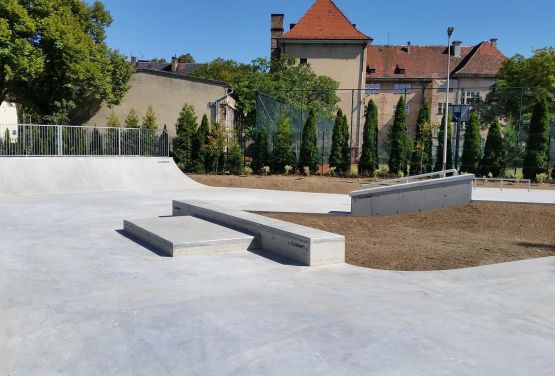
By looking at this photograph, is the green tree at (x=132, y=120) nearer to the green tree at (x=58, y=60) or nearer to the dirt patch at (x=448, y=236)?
the green tree at (x=58, y=60)

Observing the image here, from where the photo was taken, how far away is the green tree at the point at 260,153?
23.3m

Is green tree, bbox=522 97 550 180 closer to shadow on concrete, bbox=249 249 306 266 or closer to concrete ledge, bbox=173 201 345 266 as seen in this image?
concrete ledge, bbox=173 201 345 266

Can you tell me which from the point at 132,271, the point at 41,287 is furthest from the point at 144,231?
the point at 41,287

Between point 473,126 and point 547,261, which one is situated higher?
point 473,126

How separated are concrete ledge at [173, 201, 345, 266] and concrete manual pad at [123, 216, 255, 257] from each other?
0.19 metres

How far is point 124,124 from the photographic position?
29562 mm

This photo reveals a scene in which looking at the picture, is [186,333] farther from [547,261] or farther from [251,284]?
[547,261]

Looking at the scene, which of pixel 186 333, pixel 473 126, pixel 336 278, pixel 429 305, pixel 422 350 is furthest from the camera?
pixel 473 126

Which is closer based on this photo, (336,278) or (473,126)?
(336,278)

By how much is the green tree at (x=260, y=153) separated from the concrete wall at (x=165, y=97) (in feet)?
23.0

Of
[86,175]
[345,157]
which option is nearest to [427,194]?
[86,175]

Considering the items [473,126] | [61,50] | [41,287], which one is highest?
[61,50]

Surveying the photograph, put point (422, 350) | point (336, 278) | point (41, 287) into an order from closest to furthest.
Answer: point (422, 350) → point (41, 287) → point (336, 278)

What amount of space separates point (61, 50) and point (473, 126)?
20301 mm
